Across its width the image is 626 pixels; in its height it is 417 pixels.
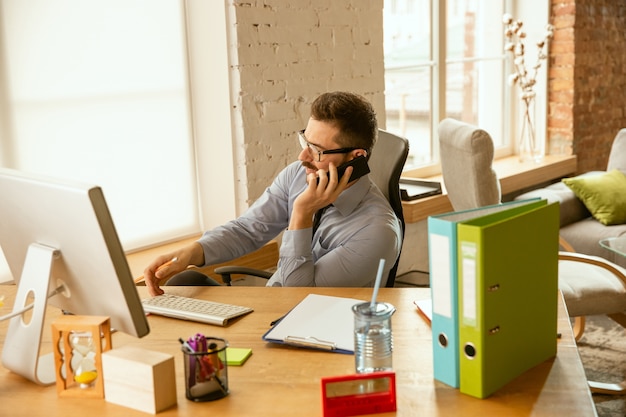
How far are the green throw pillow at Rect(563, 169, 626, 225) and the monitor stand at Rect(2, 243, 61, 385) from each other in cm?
348

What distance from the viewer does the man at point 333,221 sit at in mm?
2281

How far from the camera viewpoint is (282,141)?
11.6ft

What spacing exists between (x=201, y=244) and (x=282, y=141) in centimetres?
113

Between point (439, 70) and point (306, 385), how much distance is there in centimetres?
352

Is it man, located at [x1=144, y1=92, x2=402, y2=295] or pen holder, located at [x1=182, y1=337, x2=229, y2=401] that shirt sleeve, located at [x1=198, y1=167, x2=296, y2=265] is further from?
pen holder, located at [x1=182, y1=337, x2=229, y2=401]

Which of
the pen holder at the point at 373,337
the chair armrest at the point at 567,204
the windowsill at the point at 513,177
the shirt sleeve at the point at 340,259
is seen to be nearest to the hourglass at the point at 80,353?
the pen holder at the point at 373,337

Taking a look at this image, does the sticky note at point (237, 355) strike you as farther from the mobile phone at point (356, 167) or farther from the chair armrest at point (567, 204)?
the chair armrest at point (567, 204)

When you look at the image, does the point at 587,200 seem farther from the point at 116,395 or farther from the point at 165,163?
the point at 116,395

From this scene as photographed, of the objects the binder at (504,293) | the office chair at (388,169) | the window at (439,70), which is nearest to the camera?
the binder at (504,293)

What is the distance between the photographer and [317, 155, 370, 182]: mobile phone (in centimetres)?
232

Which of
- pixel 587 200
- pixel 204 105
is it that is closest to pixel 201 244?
pixel 204 105

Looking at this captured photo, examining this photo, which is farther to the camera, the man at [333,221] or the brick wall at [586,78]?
the brick wall at [586,78]

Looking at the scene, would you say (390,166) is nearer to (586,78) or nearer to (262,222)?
(262,222)

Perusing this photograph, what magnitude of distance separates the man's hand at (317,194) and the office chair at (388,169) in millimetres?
326
